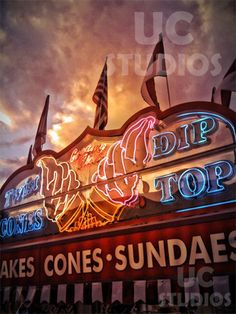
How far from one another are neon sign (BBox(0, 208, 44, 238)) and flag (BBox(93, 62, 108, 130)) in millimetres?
3326

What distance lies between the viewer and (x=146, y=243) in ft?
26.4

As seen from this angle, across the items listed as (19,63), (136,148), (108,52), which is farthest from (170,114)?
(19,63)

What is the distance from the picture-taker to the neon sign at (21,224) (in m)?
11.1

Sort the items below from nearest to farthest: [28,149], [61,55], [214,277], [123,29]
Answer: [214,277], [123,29], [61,55], [28,149]

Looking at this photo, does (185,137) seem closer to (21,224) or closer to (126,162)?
(126,162)

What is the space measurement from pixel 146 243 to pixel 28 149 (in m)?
7.33

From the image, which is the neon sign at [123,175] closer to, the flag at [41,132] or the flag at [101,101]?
the flag at [101,101]

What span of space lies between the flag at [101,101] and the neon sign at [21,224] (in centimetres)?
333

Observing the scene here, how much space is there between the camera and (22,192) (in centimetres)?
1211

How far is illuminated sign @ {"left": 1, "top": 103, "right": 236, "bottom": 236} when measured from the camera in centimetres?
754

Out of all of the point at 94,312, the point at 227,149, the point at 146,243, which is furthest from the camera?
the point at 94,312

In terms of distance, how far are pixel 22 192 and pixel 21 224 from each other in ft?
3.66

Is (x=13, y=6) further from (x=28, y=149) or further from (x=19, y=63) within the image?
(x=28, y=149)
